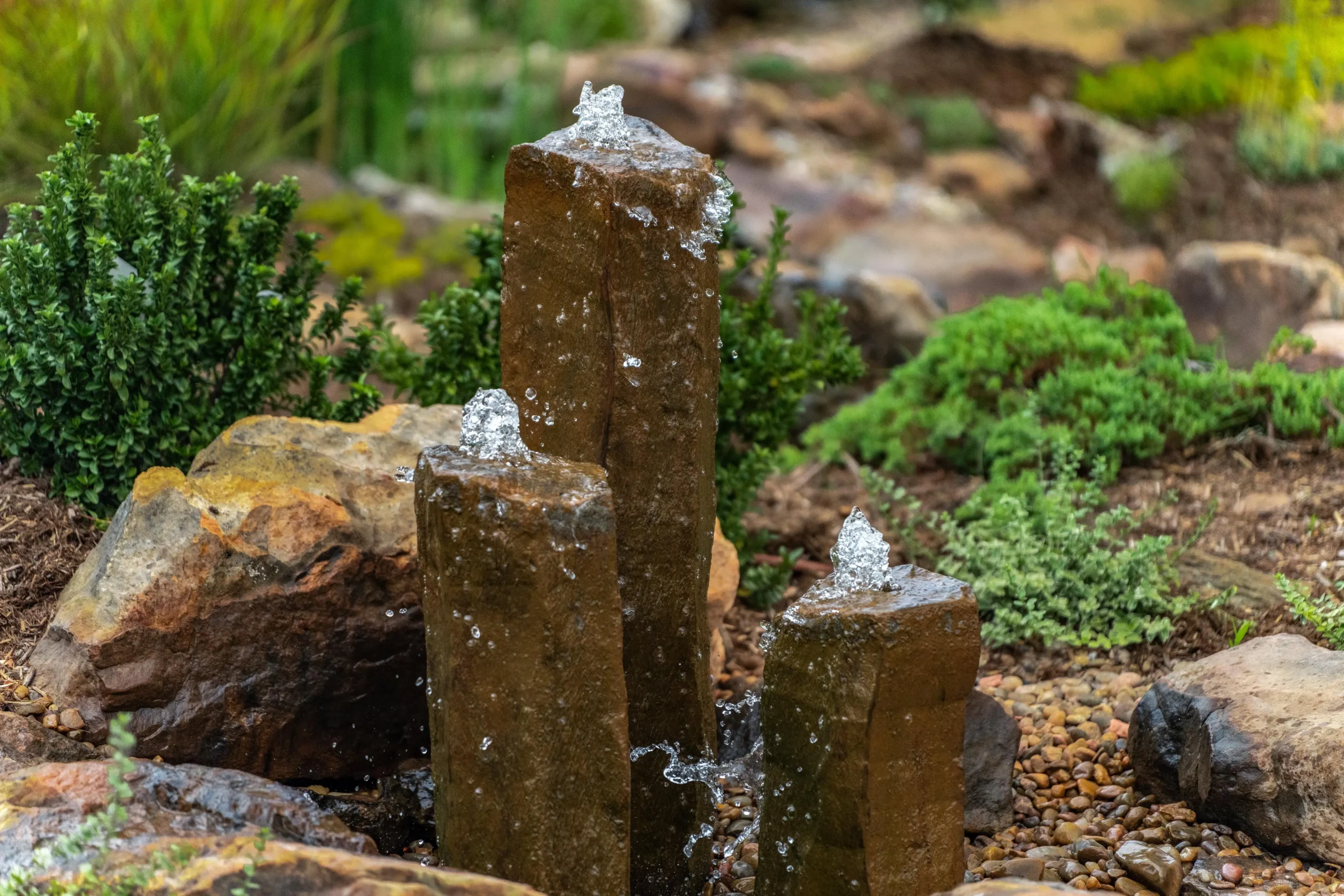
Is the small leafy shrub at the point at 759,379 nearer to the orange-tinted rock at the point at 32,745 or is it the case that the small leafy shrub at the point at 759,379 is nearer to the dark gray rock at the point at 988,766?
the dark gray rock at the point at 988,766

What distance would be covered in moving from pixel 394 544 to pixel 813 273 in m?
4.37

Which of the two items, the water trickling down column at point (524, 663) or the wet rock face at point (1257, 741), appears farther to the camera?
the wet rock face at point (1257, 741)

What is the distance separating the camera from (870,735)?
8.18 feet

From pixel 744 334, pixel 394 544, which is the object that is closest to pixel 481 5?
pixel 744 334

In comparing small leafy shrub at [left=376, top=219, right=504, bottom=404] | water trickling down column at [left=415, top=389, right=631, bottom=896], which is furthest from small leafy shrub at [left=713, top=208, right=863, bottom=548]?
water trickling down column at [left=415, top=389, right=631, bottom=896]

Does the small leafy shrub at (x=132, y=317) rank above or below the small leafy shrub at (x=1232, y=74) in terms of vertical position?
below

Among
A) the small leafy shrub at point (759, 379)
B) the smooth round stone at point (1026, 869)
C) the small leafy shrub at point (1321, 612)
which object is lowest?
the smooth round stone at point (1026, 869)

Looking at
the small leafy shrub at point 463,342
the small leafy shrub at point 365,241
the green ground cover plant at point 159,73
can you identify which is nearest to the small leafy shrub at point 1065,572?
the small leafy shrub at point 463,342

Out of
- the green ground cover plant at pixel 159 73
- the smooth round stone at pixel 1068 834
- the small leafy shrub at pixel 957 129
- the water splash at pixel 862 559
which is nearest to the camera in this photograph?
the water splash at pixel 862 559

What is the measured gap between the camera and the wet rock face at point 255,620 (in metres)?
3.17

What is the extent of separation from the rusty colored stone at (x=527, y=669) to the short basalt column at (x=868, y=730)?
1.07 ft

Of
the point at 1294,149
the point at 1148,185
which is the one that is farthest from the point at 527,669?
the point at 1148,185

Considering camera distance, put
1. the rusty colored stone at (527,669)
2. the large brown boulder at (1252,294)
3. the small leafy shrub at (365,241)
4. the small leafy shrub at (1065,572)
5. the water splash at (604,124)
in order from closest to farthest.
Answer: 1. the rusty colored stone at (527,669)
2. the water splash at (604,124)
3. the small leafy shrub at (1065,572)
4. the large brown boulder at (1252,294)
5. the small leafy shrub at (365,241)

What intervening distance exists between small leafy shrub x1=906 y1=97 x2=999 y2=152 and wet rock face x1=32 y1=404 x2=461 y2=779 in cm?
875
